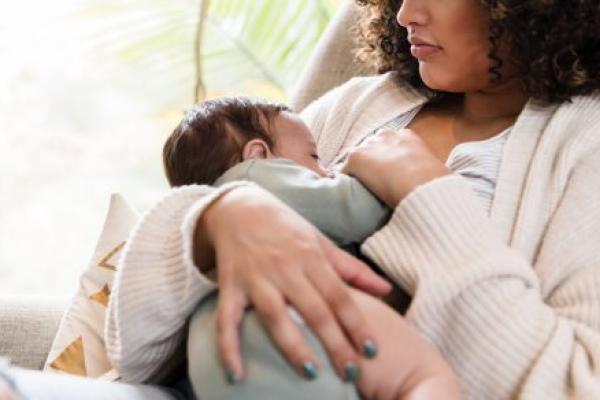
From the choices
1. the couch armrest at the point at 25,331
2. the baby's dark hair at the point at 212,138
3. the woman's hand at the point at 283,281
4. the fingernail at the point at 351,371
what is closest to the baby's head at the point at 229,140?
the baby's dark hair at the point at 212,138

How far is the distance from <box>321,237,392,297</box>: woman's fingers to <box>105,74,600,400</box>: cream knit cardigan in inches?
2.6

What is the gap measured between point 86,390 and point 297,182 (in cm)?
35

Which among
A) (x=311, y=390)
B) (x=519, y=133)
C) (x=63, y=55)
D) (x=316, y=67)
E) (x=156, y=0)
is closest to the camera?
(x=311, y=390)

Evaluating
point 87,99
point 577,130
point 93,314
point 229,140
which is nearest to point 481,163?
point 577,130

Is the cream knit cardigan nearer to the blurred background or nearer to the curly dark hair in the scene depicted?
the curly dark hair

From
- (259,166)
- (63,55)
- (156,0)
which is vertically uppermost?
Result: (259,166)

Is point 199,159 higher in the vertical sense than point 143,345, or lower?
higher

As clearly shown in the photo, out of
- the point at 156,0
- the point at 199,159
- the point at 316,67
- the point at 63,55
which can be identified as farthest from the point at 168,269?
the point at 63,55

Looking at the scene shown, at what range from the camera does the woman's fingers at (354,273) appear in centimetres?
102

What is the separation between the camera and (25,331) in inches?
60.3

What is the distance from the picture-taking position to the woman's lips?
52.9 inches

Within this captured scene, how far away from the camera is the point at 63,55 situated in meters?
2.69

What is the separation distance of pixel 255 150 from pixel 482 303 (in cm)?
34

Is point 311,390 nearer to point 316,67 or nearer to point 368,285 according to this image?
point 368,285
